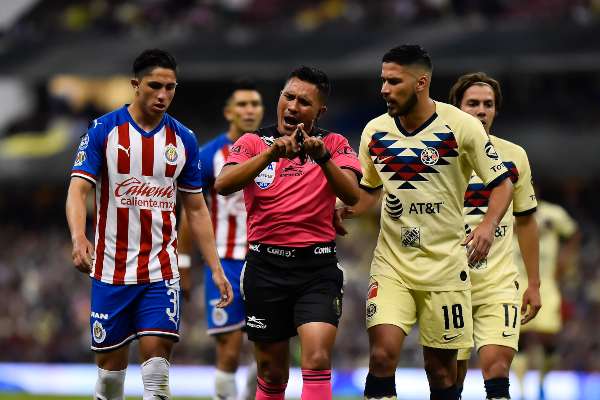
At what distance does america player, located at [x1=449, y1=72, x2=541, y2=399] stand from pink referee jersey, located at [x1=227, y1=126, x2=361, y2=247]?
1262 millimetres

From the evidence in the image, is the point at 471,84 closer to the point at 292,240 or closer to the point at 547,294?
the point at 292,240

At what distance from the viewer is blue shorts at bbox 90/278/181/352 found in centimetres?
795

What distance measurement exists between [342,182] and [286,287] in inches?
32.3

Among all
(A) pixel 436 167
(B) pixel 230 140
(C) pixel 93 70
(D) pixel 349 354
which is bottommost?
(D) pixel 349 354

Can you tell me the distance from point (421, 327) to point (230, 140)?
11.0 feet

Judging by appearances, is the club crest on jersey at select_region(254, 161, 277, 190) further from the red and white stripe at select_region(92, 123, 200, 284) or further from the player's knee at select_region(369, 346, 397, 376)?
the player's knee at select_region(369, 346, 397, 376)

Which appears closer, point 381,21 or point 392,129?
point 392,129

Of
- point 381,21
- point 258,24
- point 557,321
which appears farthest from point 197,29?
point 557,321

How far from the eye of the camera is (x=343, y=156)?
7.91 meters

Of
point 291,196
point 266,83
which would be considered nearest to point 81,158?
point 291,196

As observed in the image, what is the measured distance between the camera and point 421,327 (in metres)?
8.05

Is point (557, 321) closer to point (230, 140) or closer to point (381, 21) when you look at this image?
point (230, 140)

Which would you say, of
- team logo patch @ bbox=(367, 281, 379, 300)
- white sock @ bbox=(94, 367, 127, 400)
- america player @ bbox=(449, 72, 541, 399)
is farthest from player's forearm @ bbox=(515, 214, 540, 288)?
white sock @ bbox=(94, 367, 127, 400)

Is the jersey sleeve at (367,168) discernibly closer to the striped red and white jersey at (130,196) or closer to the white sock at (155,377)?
the striped red and white jersey at (130,196)
